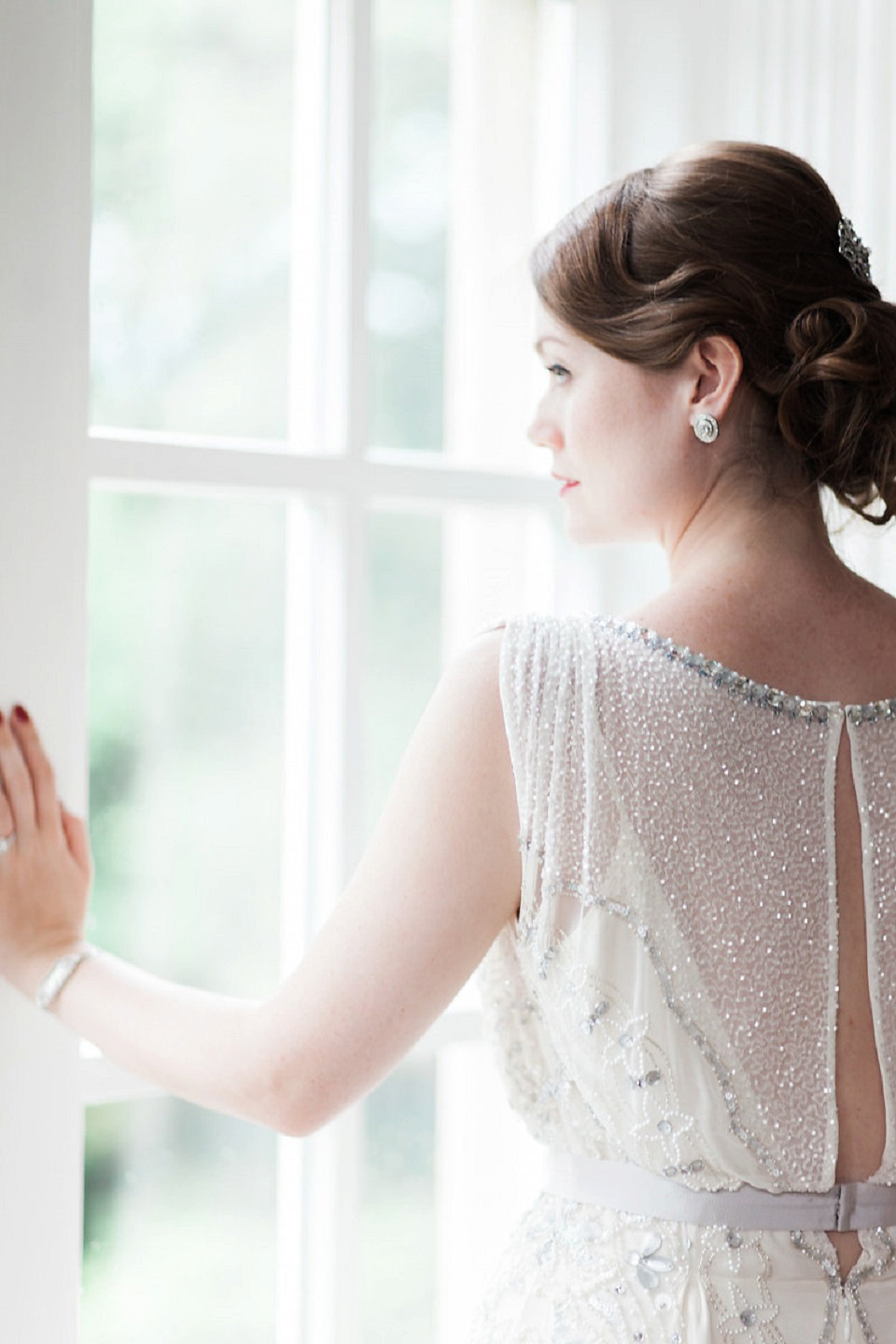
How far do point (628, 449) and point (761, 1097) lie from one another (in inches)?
20.0

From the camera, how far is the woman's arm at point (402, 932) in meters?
1.04

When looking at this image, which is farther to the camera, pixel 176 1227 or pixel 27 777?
pixel 176 1227

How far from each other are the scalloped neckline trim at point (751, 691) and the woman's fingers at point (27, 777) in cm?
52

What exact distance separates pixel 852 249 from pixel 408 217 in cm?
70

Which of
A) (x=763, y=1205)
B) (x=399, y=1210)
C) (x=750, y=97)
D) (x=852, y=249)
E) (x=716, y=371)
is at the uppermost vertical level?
(x=750, y=97)

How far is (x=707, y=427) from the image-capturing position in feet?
3.68

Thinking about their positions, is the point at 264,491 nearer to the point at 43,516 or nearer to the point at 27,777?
the point at 43,516

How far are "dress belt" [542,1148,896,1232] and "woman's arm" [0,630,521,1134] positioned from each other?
0.22 meters

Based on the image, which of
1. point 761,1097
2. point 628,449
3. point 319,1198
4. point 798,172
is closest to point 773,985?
point 761,1097

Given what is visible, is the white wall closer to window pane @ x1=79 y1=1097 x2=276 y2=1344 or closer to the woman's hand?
the woman's hand

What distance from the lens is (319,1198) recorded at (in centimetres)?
158

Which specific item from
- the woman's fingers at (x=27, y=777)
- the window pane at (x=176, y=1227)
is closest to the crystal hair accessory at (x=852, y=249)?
the woman's fingers at (x=27, y=777)

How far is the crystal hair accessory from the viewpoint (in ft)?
3.76

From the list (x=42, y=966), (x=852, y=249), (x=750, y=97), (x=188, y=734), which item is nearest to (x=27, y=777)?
(x=42, y=966)
